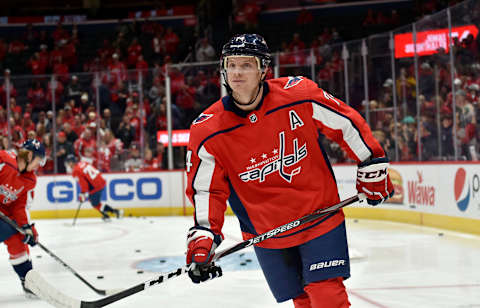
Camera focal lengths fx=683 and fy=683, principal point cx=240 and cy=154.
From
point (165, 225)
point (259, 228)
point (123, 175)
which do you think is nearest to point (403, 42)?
point (165, 225)

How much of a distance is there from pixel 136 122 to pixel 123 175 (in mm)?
1065

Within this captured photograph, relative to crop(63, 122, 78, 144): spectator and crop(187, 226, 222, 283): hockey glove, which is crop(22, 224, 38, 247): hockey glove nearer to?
crop(187, 226, 222, 283): hockey glove

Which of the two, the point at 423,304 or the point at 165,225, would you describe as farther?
the point at 165,225

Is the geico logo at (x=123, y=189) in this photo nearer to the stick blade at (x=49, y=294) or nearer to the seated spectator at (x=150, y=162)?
the seated spectator at (x=150, y=162)

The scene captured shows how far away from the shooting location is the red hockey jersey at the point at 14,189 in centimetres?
473

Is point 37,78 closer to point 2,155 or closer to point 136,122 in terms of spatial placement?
point 136,122

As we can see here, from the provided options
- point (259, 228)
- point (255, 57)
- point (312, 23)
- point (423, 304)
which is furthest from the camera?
point (312, 23)

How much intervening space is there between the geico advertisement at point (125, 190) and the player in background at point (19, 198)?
6015mm

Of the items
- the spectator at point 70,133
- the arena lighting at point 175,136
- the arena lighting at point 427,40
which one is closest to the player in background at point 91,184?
the spectator at point 70,133

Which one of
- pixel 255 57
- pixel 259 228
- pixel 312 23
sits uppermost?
pixel 312 23

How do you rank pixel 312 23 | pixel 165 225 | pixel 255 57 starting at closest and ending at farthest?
pixel 255 57, pixel 165 225, pixel 312 23

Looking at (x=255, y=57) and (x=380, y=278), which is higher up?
(x=255, y=57)

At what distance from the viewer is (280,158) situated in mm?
2486

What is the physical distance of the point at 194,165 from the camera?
8.09ft
